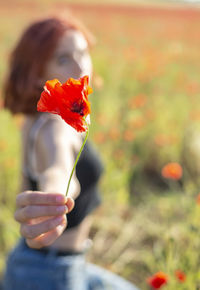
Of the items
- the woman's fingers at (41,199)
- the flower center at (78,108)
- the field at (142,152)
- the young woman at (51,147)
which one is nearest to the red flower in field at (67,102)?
the flower center at (78,108)

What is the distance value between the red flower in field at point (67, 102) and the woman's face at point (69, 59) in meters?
0.59

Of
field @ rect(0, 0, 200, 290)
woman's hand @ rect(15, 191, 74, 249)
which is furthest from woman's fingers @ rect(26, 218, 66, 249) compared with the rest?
field @ rect(0, 0, 200, 290)

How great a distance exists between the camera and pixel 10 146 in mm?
2395

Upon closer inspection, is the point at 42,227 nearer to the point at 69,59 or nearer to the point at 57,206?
the point at 57,206

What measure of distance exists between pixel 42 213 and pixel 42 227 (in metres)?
0.02

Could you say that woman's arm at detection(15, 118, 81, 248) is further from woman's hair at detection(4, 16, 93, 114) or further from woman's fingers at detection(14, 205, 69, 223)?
woman's hair at detection(4, 16, 93, 114)

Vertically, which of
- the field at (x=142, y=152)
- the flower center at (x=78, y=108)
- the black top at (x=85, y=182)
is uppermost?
the flower center at (x=78, y=108)

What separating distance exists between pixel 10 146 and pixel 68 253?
131 cm

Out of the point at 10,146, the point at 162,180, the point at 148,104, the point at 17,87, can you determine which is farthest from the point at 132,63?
the point at 17,87

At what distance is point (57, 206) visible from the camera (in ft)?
1.83

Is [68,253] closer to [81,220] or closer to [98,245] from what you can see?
[81,220]

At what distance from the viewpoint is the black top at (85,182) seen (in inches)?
46.6

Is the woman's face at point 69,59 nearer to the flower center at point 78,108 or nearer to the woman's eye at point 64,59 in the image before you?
the woman's eye at point 64,59

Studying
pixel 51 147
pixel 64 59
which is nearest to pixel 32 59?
pixel 64 59
